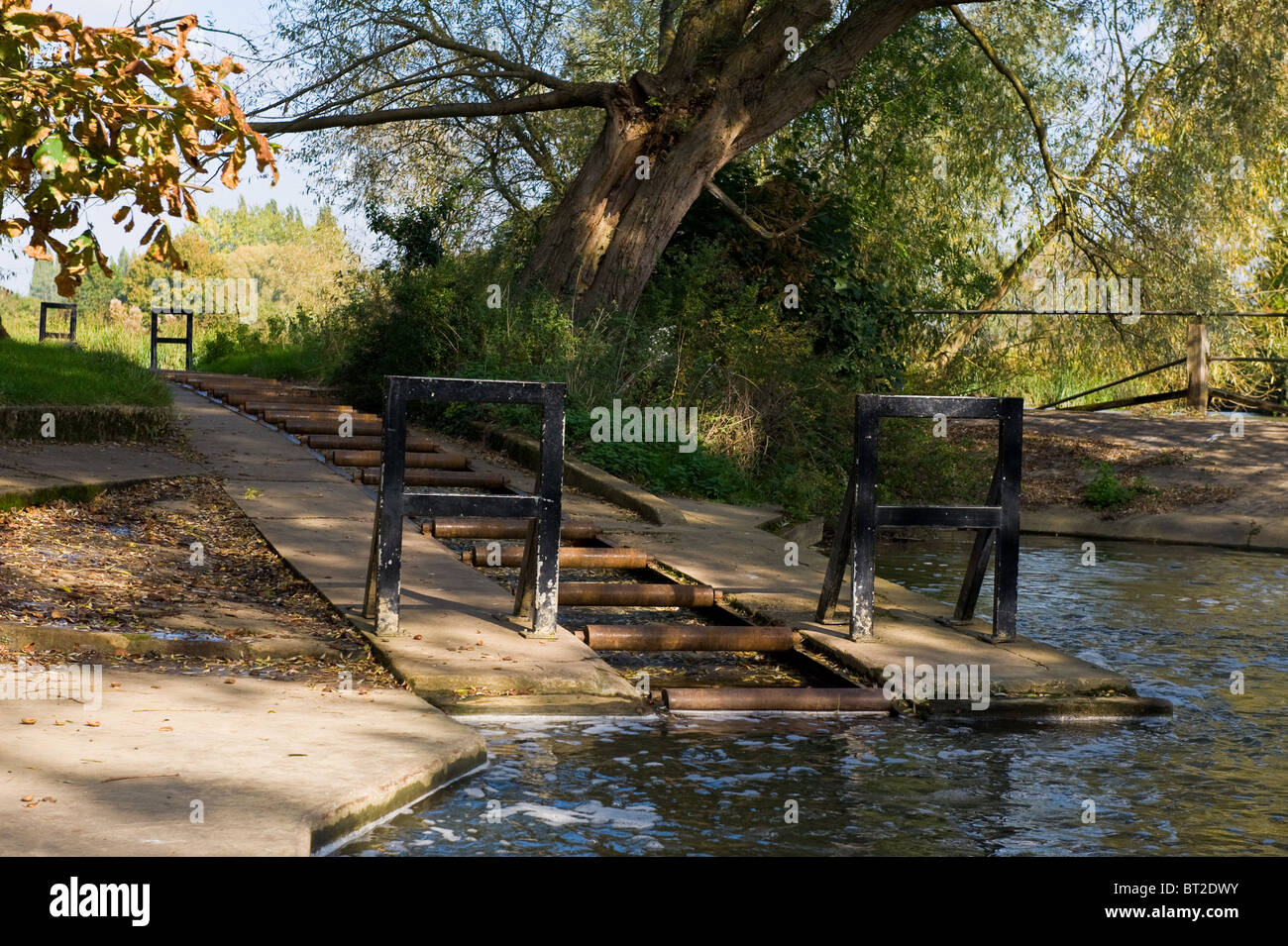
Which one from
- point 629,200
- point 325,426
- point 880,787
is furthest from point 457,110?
point 880,787

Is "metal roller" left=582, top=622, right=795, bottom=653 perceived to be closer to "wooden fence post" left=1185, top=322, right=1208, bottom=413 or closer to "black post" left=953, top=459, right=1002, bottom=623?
"black post" left=953, top=459, right=1002, bottom=623

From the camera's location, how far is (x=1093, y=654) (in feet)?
25.4

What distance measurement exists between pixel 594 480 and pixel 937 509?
17.0 feet

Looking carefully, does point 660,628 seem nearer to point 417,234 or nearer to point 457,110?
point 457,110

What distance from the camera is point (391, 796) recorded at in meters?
→ 4.61

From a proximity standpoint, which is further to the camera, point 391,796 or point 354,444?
point 354,444

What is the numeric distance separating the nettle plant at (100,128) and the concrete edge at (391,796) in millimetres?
1932

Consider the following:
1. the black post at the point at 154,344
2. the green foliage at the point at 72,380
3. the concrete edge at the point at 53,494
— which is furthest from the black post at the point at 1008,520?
the black post at the point at 154,344

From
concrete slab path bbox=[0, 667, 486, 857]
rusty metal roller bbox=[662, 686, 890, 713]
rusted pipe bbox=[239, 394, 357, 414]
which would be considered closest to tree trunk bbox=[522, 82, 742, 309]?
rusted pipe bbox=[239, 394, 357, 414]

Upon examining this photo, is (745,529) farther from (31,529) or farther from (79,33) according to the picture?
(79,33)

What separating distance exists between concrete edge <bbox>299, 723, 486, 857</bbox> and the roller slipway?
4.34ft

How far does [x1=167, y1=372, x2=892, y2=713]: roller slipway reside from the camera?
20.8ft

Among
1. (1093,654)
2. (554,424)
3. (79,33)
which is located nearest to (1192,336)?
(1093,654)

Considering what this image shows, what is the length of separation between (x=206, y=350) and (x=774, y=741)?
2784cm
